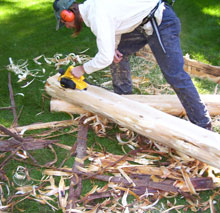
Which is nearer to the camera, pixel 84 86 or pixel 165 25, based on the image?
pixel 165 25

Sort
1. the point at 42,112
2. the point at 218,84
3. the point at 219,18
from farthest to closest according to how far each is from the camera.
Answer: the point at 219,18, the point at 218,84, the point at 42,112

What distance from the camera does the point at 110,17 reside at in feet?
9.33

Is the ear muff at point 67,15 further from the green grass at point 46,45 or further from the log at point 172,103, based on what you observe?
the green grass at point 46,45

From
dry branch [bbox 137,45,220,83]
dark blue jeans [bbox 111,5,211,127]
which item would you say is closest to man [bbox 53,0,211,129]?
dark blue jeans [bbox 111,5,211,127]

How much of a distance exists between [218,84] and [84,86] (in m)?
2.22

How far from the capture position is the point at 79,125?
12.2 feet

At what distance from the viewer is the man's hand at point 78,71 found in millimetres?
3395

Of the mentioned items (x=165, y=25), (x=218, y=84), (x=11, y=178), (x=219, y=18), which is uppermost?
(x=165, y=25)

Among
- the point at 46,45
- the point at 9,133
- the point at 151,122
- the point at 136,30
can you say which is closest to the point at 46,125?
the point at 9,133

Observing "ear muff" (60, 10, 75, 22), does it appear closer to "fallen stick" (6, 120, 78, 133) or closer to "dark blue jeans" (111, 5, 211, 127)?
"dark blue jeans" (111, 5, 211, 127)

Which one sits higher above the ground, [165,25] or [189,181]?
[165,25]

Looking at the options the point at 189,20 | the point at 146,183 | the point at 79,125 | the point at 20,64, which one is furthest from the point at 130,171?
the point at 189,20

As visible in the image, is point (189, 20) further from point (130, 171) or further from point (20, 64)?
point (130, 171)

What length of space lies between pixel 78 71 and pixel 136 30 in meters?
0.83
